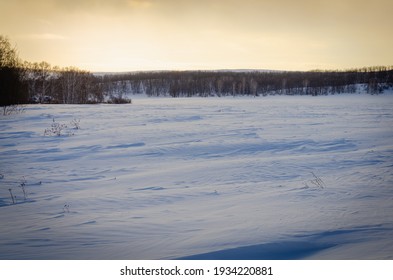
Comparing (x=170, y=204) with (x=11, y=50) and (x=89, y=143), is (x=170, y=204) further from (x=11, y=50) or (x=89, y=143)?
(x=11, y=50)

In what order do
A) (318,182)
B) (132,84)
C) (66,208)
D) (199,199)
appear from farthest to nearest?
(132,84), (318,182), (199,199), (66,208)

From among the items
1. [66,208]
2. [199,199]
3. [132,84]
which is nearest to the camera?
[66,208]

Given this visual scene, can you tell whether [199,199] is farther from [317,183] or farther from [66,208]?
[317,183]

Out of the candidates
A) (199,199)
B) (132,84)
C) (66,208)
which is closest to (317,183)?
(199,199)

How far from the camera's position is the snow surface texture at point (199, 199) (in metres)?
2.97

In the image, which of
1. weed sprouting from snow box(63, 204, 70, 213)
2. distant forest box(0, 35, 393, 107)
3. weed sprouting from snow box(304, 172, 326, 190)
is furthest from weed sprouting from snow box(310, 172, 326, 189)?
distant forest box(0, 35, 393, 107)

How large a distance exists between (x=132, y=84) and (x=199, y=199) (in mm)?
69169

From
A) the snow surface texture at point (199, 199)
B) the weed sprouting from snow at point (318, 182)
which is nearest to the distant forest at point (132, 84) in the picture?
the snow surface texture at point (199, 199)

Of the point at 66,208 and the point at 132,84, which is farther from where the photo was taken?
the point at 132,84

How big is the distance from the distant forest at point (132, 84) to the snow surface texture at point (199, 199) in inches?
118

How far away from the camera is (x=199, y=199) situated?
4.12 m

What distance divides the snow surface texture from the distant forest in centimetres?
300

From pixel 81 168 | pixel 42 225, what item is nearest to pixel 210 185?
pixel 42 225

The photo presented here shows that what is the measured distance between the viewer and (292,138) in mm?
8516
